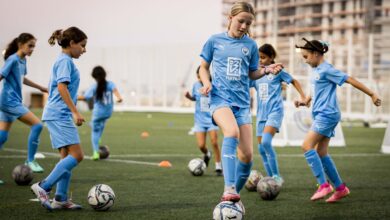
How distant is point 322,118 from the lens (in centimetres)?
838

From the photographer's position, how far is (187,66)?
5334 cm

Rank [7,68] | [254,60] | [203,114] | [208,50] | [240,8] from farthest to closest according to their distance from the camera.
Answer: [203,114], [7,68], [254,60], [208,50], [240,8]

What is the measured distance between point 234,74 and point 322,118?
1872mm

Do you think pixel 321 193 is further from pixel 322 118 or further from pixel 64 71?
pixel 64 71

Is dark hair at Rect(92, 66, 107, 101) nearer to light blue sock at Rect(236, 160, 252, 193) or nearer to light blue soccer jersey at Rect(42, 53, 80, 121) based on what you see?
light blue soccer jersey at Rect(42, 53, 80, 121)

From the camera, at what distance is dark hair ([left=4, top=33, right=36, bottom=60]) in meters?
9.98

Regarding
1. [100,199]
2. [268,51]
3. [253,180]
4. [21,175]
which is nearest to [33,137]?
[21,175]

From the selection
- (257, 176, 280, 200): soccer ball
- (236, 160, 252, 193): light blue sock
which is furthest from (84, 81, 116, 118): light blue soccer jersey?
(236, 160, 252, 193): light blue sock

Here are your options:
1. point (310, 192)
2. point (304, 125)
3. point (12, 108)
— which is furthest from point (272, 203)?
point (304, 125)

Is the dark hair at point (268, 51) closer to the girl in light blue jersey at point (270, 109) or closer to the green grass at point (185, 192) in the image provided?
the girl in light blue jersey at point (270, 109)

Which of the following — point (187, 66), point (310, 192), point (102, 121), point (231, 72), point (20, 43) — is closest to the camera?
point (231, 72)

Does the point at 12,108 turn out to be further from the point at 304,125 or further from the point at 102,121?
the point at 304,125

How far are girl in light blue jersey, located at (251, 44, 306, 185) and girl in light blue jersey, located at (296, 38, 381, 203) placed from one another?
3.33 feet

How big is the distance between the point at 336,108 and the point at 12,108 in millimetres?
4808
